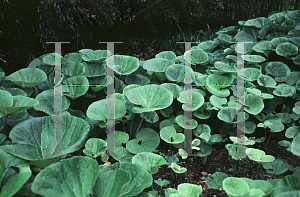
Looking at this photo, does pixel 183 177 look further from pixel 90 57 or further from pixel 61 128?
pixel 90 57

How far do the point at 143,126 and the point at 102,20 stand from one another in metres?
2.17

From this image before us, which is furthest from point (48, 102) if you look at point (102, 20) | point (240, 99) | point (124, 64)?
point (102, 20)

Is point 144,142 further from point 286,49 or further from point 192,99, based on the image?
point 286,49

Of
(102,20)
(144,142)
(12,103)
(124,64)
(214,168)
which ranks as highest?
(102,20)

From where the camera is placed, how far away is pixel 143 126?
1348 mm

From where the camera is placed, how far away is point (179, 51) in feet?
10.7

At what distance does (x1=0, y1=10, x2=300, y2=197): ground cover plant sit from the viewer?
2.17 ft

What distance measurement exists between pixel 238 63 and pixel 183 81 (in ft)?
1.64

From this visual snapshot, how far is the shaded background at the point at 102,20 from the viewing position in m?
2.50

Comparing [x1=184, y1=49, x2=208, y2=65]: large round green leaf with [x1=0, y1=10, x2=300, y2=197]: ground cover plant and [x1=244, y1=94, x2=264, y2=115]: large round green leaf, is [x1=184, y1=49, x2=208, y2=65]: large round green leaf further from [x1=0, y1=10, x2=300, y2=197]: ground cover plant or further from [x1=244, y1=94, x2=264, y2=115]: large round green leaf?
[x1=244, y1=94, x2=264, y2=115]: large round green leaf

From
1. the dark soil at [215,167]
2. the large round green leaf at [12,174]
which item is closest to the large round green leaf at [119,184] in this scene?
the large round green leaf at [12,174]

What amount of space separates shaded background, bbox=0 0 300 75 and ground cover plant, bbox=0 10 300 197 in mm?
1175

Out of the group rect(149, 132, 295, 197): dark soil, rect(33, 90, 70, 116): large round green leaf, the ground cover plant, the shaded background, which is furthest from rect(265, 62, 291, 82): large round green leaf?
the shaded background

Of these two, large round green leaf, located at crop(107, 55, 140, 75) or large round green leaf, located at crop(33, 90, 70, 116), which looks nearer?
large round green leaf, located at crop(33, 90, 70, 116)
